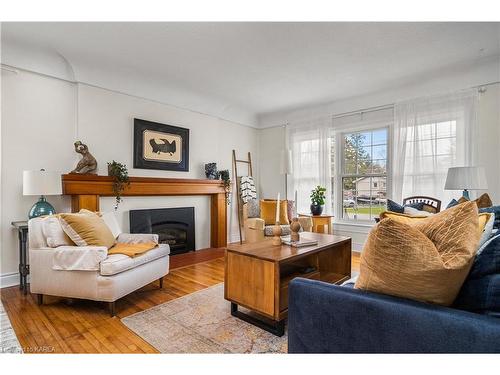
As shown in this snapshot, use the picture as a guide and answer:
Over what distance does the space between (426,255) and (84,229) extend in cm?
257

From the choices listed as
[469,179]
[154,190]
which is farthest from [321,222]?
[154,190]

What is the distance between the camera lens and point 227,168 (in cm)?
524

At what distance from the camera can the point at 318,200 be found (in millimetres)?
4688

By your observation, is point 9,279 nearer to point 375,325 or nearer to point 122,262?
point 122,262

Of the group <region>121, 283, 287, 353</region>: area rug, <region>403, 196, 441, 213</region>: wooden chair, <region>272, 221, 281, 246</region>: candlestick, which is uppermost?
<region>403, 196, 441, 213</region>: wooden chair

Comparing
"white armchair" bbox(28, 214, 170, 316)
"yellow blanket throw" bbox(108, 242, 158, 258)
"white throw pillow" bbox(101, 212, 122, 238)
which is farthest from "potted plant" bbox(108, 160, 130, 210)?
"white armchair" bbox(28, 214, 170, 316)

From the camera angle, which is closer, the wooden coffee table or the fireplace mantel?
the wooden coffee table

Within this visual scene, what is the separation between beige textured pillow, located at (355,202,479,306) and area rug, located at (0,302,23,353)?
2172mm

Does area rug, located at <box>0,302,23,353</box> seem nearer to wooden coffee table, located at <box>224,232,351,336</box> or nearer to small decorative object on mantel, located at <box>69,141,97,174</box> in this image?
wooden coffee table, located at <box>224,232,351,336</box>

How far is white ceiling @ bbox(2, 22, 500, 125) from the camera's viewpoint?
8.77 feet

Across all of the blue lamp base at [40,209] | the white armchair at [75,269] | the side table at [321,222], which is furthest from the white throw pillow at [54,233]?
the side table at [321,222]

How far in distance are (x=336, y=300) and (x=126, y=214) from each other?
3.35 meters
